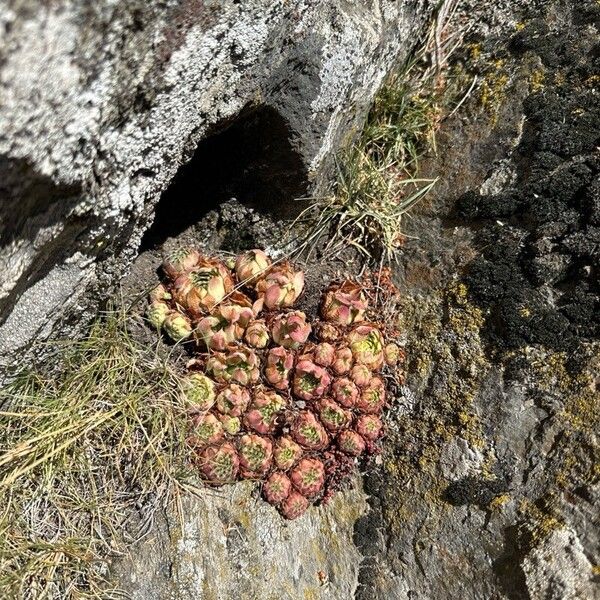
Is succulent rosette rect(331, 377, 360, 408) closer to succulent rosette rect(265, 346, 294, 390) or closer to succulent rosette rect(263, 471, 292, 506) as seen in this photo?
succulent rosette rect(265, 346, 294, 390)

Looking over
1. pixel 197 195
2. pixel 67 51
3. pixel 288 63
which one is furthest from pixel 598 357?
pixel 67 51

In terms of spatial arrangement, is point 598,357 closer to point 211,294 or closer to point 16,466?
point 211,294

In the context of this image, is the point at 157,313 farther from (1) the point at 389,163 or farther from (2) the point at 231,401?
(1) the point at 389,163

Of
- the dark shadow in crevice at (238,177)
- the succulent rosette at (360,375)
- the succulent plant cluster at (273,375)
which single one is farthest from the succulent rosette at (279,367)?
the dark shadow in crevice at (238,177)

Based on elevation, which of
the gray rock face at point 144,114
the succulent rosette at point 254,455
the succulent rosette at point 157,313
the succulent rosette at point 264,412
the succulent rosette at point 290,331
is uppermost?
the gray rock face at point 144,114

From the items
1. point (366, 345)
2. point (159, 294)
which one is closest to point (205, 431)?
point (159, 294)

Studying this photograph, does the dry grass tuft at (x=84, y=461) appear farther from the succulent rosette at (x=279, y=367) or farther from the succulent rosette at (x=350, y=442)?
the succulent rosette at (x=350, y=442)
